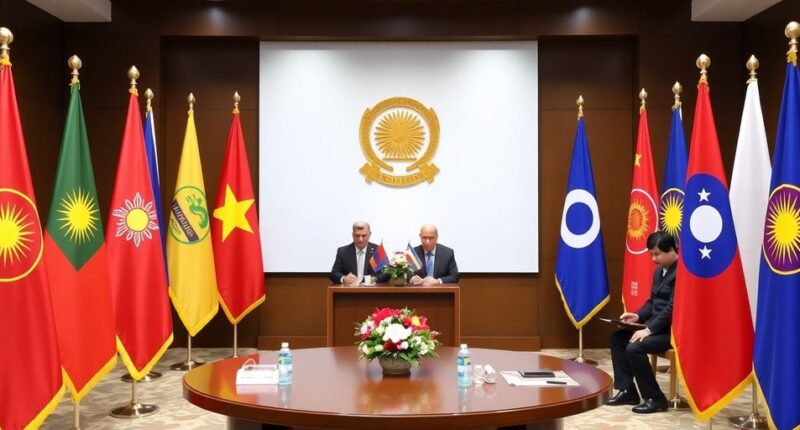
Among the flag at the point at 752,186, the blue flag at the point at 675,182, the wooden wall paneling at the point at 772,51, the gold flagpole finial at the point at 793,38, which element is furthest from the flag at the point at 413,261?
the wooden wall paneling at the point at 772,51

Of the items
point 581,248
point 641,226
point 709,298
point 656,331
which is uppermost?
point 641,226

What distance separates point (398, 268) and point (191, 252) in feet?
6.79

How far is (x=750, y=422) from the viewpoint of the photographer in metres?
5.27

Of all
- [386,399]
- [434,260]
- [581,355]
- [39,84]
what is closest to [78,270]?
[386,399]

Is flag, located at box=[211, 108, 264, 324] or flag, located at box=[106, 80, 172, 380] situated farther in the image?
flag, located at box=[211, 108, 264, 324]

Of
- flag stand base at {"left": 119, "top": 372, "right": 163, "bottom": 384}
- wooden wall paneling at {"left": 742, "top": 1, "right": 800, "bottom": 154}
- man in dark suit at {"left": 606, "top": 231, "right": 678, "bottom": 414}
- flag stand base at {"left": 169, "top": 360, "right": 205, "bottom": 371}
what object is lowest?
flag stand base at {"left": 119, "top": 372, "right": 163, "bottom": 384}

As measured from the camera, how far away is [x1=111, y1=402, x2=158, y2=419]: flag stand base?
5582mm

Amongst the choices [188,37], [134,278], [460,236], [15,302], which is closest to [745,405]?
[460,236]

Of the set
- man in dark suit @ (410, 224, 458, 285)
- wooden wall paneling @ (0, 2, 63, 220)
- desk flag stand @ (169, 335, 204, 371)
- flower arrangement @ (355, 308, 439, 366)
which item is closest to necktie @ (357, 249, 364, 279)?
man in dark suit @ (410, 224, 458, 285)

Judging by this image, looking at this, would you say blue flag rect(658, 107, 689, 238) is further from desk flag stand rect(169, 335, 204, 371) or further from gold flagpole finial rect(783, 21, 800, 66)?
desk flag stand rect(169, 335, 204, 371)

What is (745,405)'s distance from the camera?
19.4 ft

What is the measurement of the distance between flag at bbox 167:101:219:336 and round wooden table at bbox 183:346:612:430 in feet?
11.0

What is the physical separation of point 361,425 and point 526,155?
5896 mm

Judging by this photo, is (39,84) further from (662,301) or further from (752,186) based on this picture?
(752,186)
